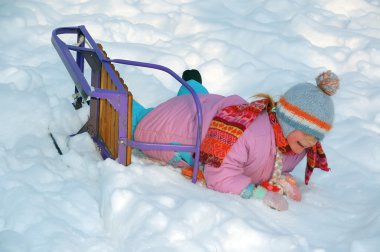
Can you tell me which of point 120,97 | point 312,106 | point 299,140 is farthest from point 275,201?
point 120,97

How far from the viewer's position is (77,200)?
7.51ft

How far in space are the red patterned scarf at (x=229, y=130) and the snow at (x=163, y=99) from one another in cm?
17

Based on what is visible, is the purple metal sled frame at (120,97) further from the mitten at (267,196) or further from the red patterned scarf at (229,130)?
the mitten at (267,196)

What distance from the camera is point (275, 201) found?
240cm

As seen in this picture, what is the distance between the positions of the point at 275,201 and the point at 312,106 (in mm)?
420

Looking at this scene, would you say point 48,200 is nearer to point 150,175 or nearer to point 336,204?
point 150,175

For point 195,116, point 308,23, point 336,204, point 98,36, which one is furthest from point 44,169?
point 308,23

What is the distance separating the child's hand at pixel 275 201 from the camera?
7.87 feet

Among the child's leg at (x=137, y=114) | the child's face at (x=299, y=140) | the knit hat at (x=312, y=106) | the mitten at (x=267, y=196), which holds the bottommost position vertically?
the mitten at (x=267, y=196)

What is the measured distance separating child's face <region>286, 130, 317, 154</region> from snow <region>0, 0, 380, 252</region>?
26cm

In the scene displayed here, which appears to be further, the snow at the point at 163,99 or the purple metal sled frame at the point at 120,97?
the purple metal sled frame at the point at 120,97

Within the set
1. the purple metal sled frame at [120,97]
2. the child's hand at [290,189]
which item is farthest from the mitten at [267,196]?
the purple metal sled frame at [120,97]

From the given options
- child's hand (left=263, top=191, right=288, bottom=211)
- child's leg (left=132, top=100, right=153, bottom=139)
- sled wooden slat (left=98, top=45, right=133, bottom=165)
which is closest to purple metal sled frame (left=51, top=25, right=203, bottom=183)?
sled wooden slat (left=98, top=45, right=133, bottom=165)

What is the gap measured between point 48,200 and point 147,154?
59 centimetres
